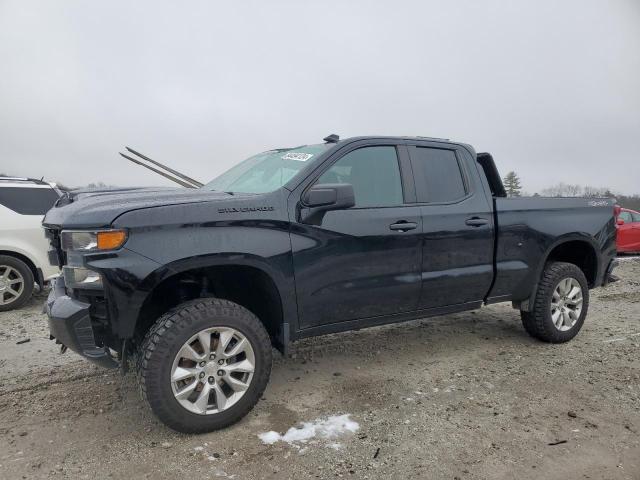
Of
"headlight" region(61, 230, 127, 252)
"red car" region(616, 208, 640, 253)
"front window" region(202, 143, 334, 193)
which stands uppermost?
"front window" region(202, 143, 334, 193)

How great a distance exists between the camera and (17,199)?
598cm

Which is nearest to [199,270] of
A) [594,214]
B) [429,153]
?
[429,153]

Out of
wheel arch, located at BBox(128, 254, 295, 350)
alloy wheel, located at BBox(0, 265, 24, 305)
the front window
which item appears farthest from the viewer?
alloy wheel, located at BBox(0, 265, 24, 305)

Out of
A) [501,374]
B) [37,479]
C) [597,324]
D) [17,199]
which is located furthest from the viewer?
[17,199]

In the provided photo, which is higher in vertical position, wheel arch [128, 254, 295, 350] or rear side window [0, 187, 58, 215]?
rear side window [0, 187, 58, 215]

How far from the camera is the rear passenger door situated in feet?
11.9

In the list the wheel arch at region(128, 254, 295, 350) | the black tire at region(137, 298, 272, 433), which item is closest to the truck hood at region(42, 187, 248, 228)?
the wheel arch at region(128, 254, 295, 350)

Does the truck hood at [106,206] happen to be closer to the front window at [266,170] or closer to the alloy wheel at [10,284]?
the front window at [266,170]

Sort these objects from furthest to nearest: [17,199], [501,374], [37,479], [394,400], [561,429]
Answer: [17,199] → [501,374] → [394,400] → [561,429] → [37,479]

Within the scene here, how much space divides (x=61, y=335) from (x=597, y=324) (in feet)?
17.2

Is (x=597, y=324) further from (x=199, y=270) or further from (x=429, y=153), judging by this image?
(x=199, y=270)

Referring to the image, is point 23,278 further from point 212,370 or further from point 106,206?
point 212,370

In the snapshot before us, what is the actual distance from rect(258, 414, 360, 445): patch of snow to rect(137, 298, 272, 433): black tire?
0.26 meters

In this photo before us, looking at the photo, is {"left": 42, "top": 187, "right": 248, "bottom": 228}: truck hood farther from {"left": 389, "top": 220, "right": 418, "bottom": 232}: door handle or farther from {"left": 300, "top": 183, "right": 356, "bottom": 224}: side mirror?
{"left": 389, "top": 220, "right": 418, "bottom": 232}: door handle
